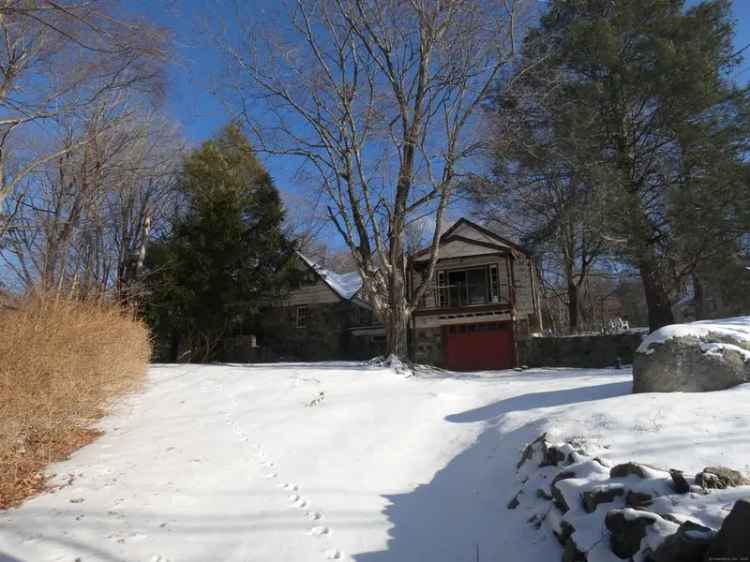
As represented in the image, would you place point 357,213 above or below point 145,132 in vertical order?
A: below

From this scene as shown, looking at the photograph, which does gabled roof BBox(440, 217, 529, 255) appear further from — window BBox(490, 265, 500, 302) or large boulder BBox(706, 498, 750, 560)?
large boulder BBox(706, 498, 750, 560)

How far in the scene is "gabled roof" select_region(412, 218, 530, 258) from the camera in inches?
848

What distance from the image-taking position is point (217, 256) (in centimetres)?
2070

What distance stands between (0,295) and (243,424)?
4.13 metres

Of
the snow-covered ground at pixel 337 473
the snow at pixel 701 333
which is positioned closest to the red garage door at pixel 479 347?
the snow-covered ground at pixel 337 473

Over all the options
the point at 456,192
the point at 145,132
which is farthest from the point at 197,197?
the point at 456,192

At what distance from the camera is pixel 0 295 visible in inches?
283

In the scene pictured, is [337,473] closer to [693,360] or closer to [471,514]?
[471,514]

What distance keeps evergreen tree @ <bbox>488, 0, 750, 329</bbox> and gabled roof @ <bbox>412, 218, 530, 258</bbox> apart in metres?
6.26

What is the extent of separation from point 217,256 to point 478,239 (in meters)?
12.1

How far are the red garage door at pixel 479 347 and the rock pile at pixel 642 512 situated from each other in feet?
56.2

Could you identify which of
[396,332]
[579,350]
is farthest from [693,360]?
[579,350]

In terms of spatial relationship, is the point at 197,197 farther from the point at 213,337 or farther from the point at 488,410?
the point at 488,410

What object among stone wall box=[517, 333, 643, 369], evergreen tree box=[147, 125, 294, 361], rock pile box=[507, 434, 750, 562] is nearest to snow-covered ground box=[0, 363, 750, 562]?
rock pile box=[507, 434, 750, 562]
